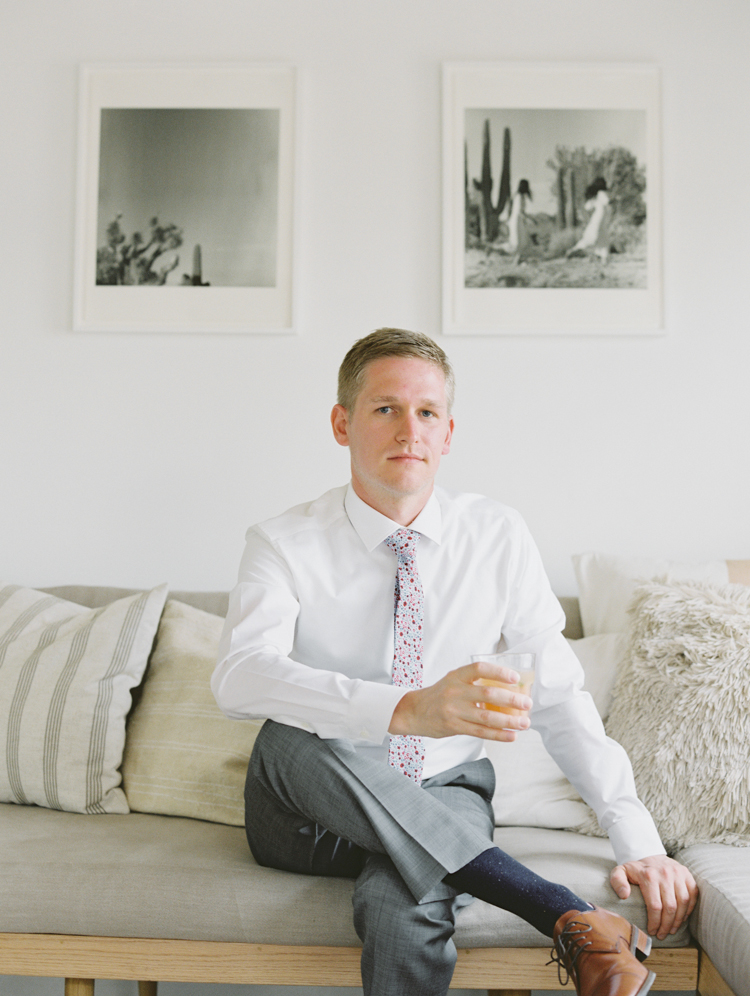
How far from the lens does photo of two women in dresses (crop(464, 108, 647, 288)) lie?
2.22 meters

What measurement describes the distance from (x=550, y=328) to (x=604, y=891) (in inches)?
55.9

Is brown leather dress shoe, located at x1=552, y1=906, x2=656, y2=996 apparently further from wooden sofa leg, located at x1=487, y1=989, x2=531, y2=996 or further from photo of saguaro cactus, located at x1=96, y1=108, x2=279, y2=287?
photo of saguaro cactus, located at x1=96, y1=108, x2=279, y2=287

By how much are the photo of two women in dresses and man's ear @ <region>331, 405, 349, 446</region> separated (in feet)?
2.57

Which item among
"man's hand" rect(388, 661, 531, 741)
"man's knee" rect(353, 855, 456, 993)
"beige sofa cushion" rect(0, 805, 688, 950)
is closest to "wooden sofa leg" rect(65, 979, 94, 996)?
"beige sofa cushion" rect(0, 805, 688, 950)

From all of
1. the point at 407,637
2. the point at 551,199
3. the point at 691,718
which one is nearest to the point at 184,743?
the point at 407,637

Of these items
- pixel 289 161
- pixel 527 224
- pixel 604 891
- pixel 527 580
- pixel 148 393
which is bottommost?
pixel 604 891

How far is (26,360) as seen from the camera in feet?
7.43

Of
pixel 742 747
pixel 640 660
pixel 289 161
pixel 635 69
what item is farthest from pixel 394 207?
pixel 742 747

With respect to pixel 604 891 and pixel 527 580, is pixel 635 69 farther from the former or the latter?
pixel 604 891

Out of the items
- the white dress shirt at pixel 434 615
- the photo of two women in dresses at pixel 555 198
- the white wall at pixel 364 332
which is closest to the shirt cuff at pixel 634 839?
the white dress shirt at pixel 434 615

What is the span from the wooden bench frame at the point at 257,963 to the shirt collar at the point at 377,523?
672 mm

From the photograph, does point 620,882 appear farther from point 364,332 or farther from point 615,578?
point 364,332

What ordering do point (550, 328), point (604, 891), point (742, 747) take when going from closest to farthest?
point (604, 891)
point (742, 747)
point (550, 328)

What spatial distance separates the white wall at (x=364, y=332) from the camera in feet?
7.31
